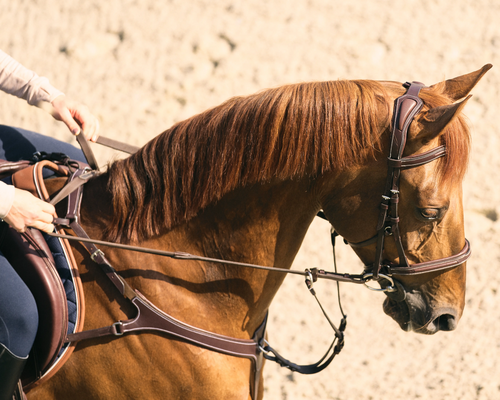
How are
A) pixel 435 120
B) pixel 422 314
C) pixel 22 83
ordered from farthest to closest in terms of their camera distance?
pixel 22 83 → pixel 422 314 → pixel 435 120

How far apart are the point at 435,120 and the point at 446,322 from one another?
2.71 ft

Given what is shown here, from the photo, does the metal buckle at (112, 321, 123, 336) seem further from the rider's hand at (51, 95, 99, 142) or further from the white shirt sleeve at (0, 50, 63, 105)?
the white shirt sleeve at (0, 50, 63, 105)

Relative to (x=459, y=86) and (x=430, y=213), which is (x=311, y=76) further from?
(x=430, y=213)

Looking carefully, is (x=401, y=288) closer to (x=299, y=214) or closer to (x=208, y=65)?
(x=299, y=214)

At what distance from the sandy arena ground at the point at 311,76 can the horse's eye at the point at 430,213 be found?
261 cm

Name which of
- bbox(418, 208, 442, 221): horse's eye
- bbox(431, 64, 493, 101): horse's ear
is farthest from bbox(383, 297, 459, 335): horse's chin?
bbox(431, 64, 493, 101): horse's ear

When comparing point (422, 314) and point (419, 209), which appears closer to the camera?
point (419, 209)

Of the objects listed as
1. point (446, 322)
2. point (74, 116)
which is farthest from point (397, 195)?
point (74, 116)

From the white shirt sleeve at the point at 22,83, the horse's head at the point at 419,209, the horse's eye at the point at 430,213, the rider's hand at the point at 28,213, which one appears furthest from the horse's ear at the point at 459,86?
the white shirt sleeve at the point at 22,83

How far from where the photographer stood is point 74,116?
2.12 m

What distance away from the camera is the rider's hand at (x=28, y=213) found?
1485mm

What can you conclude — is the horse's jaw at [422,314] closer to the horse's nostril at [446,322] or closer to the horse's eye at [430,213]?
the horse's nostril at [446,322]

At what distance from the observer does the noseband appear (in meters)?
1.42

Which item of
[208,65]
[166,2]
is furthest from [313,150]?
[166,2]
